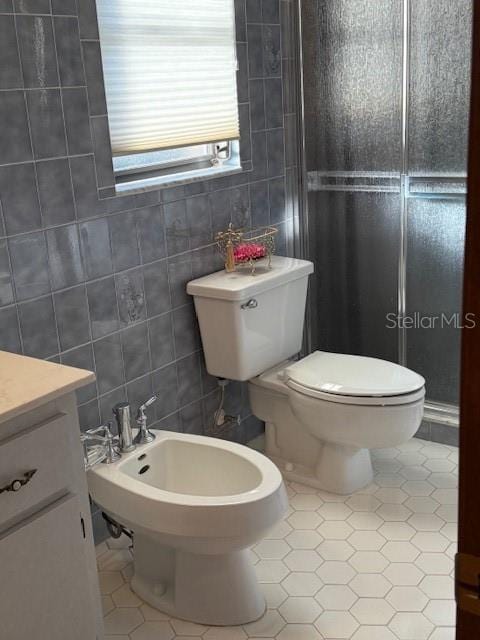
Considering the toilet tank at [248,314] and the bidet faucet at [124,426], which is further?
the toilet tank at [248,314]

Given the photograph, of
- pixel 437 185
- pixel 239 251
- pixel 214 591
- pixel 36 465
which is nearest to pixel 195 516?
pixel 214 591

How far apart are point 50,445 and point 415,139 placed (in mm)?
1886

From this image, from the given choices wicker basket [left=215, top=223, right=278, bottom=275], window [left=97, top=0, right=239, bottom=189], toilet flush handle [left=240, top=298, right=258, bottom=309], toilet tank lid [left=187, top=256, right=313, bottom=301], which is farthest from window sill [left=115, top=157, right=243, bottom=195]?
toilet flush handle [left=240, top=298, right=258, bottom=309]

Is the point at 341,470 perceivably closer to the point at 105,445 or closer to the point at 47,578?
the point at 105,445

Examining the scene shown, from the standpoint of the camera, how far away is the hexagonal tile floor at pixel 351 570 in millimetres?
2037

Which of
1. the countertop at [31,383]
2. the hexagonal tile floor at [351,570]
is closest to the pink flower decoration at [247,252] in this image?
the hexagonal tile floor at [351,570]

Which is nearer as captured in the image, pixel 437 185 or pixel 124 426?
pixel 124 426

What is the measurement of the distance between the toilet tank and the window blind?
19.5 inches

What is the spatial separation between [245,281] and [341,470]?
29.3 inches

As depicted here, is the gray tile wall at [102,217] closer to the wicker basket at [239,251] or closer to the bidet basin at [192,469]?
the wicker basket at [239,251]

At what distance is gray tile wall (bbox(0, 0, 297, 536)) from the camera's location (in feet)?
6.57

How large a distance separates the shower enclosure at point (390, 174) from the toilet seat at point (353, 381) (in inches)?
15.7

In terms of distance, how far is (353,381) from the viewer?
253 centimetres

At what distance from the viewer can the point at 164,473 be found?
227 centimetres
